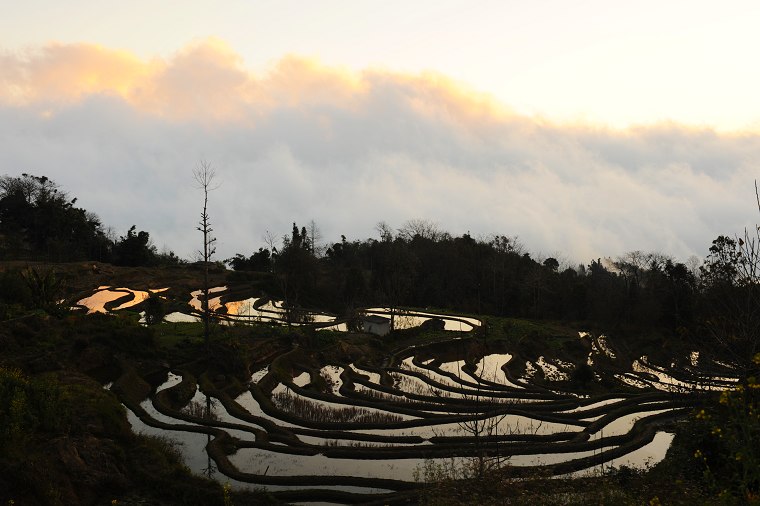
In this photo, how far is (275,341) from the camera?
51719mm

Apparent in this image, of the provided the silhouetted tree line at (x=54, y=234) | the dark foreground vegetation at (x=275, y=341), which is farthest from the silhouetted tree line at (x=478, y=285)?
the silhouetted tree line at (x=54, y=234)

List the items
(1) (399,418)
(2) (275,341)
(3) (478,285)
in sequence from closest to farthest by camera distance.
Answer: (1) (399,418)
(2) (275,341)
(3) (478,285)

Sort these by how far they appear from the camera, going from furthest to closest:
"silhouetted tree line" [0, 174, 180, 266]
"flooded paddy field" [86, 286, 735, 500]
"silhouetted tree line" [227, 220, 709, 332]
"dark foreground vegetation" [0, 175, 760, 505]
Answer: "silhouetted tree line" [0, 174, 180, 266]
"silhouetted tree line" [227, 220, 709, 332]
"flooded paddy field" [86, 286, 735, 500]
"dark foreground vegetation" [0, 175, 760, 505]

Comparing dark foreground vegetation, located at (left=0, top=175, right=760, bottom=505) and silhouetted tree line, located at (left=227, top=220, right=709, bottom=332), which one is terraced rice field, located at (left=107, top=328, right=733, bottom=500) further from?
silhouetted tree line, located at (left=227, top=220, right=709, bottom=332)

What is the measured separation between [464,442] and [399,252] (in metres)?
71.3

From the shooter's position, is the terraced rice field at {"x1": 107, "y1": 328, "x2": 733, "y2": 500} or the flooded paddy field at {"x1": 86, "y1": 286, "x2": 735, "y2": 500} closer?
the terraced rice field at {"x1": 107, "y1": 328, "x2": 733, "y2": 500}

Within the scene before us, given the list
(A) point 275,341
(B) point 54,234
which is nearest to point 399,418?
(A) point 275,341

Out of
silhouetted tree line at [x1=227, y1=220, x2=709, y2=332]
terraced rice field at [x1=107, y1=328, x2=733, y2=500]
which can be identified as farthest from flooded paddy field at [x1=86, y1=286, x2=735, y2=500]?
silhouetted tree line at [x1=227, y1=220, x2=709, y2=332]

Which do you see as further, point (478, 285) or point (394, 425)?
point (478, 285)

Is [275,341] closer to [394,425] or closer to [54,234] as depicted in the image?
[394,425]

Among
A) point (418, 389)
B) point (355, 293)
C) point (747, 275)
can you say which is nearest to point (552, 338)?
point (418, 389)

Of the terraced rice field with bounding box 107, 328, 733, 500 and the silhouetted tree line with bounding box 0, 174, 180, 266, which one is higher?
the silhouetted tree line with bounding box 0, 174, 180, 266

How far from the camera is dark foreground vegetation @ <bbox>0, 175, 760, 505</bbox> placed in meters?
18.8

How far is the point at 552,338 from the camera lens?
2554 inches
